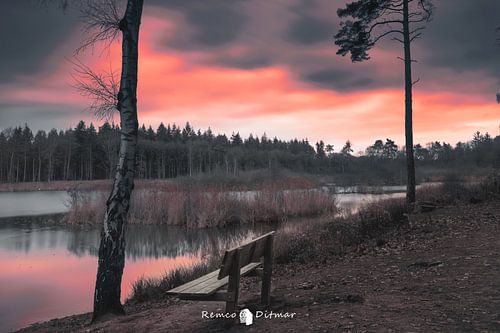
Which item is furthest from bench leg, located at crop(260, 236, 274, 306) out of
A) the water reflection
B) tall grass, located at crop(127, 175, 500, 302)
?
the water reflection

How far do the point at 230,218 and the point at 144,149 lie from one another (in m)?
76.4

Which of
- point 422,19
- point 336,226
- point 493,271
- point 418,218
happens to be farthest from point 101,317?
point 422,19

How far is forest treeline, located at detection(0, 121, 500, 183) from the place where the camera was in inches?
3396

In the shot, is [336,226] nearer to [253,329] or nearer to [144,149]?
[253,329]

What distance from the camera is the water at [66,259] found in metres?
10.9

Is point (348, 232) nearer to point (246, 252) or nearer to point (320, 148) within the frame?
point (246, 252)

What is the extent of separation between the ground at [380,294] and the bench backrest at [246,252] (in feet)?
2.68

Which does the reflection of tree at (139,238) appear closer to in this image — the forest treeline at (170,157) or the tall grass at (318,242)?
the tall grass at (318,242)

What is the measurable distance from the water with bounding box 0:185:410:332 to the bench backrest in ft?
21.8

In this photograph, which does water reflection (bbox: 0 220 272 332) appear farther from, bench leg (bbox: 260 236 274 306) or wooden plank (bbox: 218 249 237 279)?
wooden plank (bbox: 218 249 237 279)

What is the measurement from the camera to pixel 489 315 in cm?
470

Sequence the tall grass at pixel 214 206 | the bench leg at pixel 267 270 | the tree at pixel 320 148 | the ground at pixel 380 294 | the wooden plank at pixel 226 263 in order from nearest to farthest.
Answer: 1. the wooden plank at pixel 226 263
2. the ground at pixel 380 294
3. the bench leg at pixel 267 270
4. the tall grass at pixel 214 206
5. the tree at pixel 320 148

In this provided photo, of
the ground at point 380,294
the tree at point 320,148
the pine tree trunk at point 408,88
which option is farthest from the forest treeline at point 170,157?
the ground at point 380,294

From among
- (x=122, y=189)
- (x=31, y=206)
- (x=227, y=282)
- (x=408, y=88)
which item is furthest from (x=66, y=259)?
(x=31, y=206)
